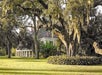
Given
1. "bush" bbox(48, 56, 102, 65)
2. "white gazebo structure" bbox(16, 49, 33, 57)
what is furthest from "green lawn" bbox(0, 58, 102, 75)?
"white gazebo structure" bbox(16, 49, 33, 57)

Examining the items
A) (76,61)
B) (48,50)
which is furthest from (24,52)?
(76,61)

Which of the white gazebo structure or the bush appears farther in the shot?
the white gazebo structure

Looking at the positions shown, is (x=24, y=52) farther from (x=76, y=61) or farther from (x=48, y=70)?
(x=48, y=70)

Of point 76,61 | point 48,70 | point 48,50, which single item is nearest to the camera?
point 48,70

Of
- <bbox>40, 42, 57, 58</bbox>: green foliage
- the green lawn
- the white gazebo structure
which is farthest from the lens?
the white gazebo structure

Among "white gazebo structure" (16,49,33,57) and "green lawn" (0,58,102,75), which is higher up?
"green lawn" (0,58,102,75)

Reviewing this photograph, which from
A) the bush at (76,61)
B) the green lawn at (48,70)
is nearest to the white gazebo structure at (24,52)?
the bush at (76,61)

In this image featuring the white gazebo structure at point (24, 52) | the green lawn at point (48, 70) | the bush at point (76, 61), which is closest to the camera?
the green lawn at point (48, 70)

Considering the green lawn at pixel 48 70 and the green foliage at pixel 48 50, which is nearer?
the green lawn at pixel 48 70

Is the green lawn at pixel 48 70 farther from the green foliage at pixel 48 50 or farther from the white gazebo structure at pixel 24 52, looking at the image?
the white gazebo structure at pixel 24 52

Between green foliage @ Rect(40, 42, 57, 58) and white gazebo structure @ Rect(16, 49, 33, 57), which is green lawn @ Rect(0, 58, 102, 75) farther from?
white gazebo structure @ Rect(16, 49, 33, 57)

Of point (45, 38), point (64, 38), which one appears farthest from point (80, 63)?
point (45, 38)

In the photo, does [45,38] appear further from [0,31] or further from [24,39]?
[0,31]

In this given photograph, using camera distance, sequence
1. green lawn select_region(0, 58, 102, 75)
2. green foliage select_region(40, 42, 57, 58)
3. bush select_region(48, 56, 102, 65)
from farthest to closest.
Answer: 1. green foliage select_region(40, 42, 57, 58)
2. bush select_region(48, 56, 102, 65)
3. green lawn select_region(0, 58, 102, 75)
